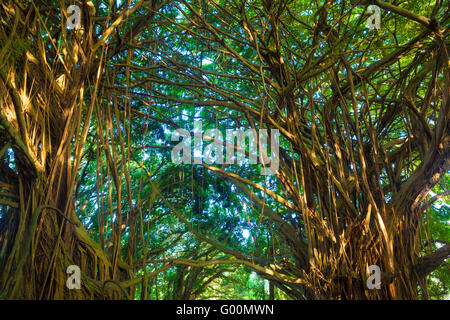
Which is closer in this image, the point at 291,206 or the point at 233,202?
the point at 291,206

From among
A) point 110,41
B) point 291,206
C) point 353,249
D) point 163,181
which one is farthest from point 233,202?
point 110,41

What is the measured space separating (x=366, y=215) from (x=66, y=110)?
145 cm

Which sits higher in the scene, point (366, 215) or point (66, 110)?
point (66, 110)

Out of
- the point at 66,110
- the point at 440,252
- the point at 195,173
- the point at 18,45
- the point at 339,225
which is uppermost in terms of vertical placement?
the point at 195,173

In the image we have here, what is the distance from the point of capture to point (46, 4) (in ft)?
4.98

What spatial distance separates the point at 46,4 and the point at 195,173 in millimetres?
2011

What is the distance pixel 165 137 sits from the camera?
10.3ft
